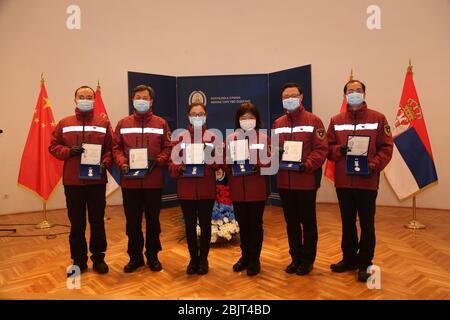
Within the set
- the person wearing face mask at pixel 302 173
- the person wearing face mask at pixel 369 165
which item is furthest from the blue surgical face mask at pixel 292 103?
the person wearing face mask at pixel 369 165

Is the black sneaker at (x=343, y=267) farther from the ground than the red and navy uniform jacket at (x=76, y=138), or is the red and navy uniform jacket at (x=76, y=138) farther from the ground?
the red and navy uniform jacket at (x=76, y=138)

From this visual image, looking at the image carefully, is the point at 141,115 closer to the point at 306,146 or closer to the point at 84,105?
the point at 84,105

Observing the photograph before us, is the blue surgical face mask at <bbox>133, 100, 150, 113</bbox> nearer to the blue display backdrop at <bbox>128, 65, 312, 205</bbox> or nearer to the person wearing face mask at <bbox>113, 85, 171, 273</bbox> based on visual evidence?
the person wearing face mask at <bbox>113, 85, 171, 273</bbox>

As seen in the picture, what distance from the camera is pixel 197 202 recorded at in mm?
3061

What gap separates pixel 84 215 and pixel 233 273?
4.77 ft

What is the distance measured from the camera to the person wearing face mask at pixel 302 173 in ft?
9.61

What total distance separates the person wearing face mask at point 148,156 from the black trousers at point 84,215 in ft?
0.87

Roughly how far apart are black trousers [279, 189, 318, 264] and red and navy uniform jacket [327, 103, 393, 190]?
307 millimetres

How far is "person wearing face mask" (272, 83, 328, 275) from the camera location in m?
2.93

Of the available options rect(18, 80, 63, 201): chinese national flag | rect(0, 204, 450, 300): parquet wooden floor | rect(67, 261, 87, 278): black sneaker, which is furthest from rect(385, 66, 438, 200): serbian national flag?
rect(18, 80, 63, 201): chinese national flag

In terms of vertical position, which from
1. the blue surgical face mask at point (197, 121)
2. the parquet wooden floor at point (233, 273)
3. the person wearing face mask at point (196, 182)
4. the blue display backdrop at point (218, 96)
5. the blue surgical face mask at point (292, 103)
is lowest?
the parquet wooden floor at point (233, 273)

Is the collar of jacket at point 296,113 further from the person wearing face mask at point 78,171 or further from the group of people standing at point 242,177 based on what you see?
the person wearing face mask at point 78,171

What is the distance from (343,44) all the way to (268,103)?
1.71 m
